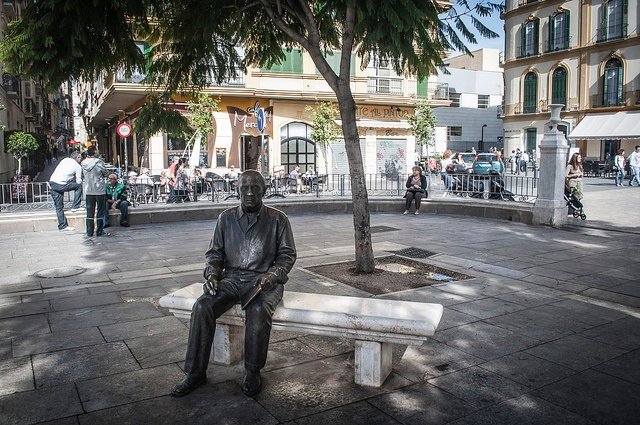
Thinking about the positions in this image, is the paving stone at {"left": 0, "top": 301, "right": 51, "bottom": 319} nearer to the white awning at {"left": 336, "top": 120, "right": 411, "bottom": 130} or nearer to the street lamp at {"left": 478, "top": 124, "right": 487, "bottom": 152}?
the white awning at {"left": 336, "top": 120, "right": 411, "bottom": 130}

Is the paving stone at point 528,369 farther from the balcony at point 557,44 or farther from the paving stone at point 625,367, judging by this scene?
the balcony at point 557,44

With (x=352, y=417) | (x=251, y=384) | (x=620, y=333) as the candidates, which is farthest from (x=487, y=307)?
(x=251, y=384)

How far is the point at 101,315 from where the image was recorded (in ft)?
19.4

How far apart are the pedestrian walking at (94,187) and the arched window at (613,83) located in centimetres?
3624

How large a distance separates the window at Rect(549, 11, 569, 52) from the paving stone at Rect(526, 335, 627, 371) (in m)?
40.4

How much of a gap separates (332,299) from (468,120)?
56476 mm

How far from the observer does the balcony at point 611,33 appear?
36594 millimetres

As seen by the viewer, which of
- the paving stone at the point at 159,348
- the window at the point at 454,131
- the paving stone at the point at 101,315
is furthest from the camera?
the window at the point at 454,131

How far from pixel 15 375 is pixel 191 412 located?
1.66m

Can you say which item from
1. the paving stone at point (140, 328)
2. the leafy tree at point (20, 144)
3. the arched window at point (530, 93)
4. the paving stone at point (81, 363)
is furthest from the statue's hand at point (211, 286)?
the arched window at point (530, 93)

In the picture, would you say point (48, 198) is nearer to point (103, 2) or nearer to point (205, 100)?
point (103, 2)

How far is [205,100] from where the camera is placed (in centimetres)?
2483

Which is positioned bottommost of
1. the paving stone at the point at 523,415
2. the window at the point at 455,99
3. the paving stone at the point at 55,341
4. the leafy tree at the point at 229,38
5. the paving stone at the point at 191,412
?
the paving stone at the point at 523,415

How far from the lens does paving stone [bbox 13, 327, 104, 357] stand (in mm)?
4910
